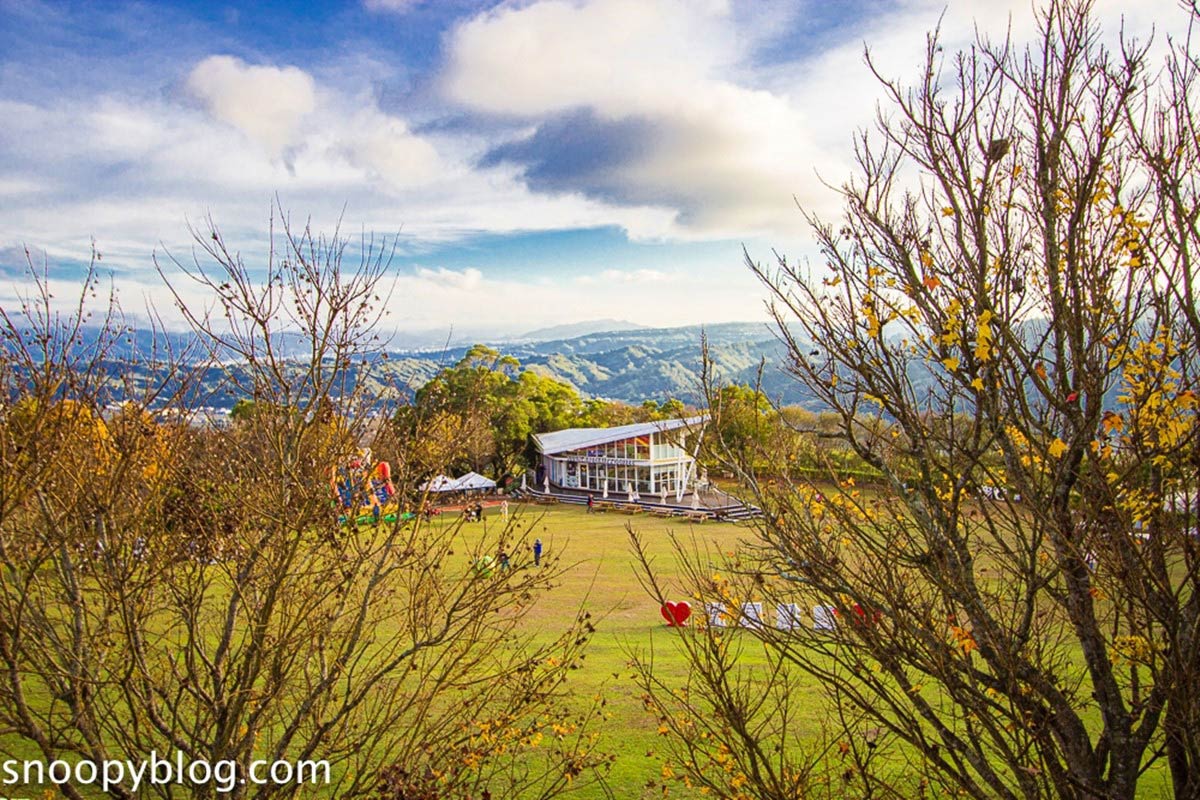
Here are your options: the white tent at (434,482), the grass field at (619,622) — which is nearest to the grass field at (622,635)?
the grass field at (619,622)

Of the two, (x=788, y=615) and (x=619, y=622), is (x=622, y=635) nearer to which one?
(x=619, y=622)

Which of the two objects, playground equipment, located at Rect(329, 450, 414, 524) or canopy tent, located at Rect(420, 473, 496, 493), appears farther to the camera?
canopy tent, located at Rect(420, 473, 496, 493)

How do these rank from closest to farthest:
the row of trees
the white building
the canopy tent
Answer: the row of trees
the canopy tent
the white building

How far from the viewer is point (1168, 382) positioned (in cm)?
378

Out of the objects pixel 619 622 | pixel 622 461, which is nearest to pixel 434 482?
pixel 619 622

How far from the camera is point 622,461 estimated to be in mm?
36750

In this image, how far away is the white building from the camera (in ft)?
118

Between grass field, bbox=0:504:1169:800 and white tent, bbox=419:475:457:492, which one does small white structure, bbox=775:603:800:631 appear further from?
white tent, bbox=419:475:457:492

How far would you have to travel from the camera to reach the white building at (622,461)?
36.1 m

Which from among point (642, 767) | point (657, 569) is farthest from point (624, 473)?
point (642, 767)

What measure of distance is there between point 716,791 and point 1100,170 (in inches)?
145

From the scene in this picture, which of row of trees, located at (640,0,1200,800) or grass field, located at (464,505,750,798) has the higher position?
row of trees, located at (640,0,1200,800)

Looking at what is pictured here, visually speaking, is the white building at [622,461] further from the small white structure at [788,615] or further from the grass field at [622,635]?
the small white structure at [788,615]

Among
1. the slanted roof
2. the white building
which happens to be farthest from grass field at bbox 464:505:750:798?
the slanted roof
